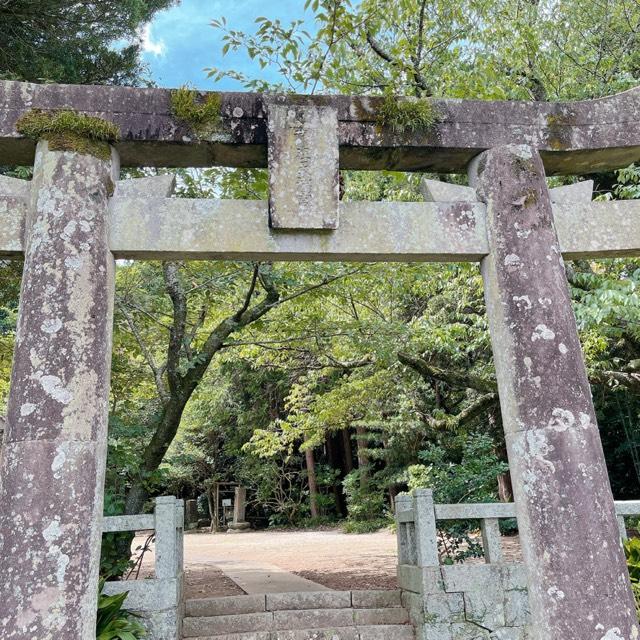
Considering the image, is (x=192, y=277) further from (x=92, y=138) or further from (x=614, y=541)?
(x=614, y=541)

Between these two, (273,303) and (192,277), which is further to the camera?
(192,277)

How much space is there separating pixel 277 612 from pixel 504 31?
830cm

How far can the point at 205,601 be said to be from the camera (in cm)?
603

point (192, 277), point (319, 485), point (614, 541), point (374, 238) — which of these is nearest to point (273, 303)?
point (192, 277)

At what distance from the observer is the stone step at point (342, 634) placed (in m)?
5.57

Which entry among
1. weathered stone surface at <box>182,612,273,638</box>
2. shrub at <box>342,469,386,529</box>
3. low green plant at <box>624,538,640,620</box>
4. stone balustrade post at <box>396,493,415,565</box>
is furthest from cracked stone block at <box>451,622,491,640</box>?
shrub at <box>342,469,386,529</box>

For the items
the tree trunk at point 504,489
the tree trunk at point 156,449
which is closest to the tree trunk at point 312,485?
the tree trunk at point 504,489

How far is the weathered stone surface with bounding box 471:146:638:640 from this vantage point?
9.76 feet

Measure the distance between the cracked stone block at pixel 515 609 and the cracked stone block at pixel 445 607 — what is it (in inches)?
17.2

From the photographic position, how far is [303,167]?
3.59 m

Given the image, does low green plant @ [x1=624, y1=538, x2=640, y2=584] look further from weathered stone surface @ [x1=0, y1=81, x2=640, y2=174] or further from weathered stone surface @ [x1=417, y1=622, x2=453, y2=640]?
weathered stone surface @ [x1=0, y1=81, x2=640, y2=174]

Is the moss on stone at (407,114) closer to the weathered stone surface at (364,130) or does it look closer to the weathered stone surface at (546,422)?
the weathered stone surface at (364,130)

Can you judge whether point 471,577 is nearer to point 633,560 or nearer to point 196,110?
point 633,560

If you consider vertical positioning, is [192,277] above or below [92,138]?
above
